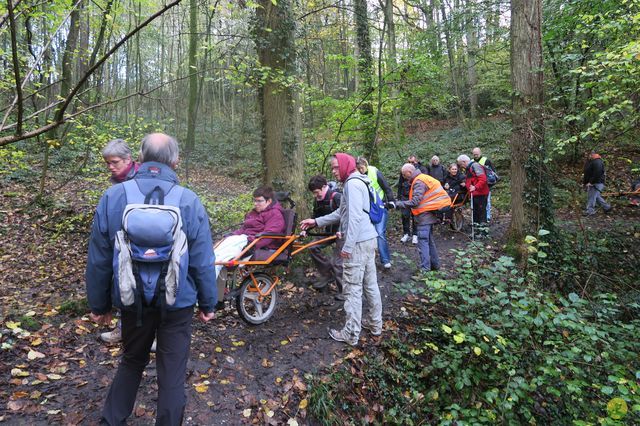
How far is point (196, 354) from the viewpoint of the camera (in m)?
4.21

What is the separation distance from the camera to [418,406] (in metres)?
4.34

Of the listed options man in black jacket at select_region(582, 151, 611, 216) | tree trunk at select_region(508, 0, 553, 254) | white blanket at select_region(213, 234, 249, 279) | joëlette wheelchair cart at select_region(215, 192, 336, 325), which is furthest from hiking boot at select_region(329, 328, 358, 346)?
man in black jacket at select_region(582, 151, 611, 216)

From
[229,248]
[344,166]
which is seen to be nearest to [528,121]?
[344,166]

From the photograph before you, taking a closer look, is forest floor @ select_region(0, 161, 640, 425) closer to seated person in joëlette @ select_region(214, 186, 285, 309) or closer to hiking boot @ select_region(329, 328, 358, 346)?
hiking boot @ select_region(329, 328, 358, 346)

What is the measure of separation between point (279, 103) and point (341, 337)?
12.8 feet

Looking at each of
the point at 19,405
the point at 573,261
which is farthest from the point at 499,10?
the point at 19,405

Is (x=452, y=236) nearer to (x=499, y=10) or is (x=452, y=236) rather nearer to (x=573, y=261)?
(x=573, y=261)

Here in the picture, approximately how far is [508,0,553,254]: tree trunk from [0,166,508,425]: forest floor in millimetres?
1987

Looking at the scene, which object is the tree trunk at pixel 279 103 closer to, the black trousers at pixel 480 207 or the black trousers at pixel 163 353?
the black trousers at pixel 163 353

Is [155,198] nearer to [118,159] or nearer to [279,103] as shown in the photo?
[118,159]

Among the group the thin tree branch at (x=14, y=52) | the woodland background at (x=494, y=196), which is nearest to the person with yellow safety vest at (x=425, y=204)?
the woodland background at (x=494, y=196)

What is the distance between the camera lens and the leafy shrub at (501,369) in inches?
154

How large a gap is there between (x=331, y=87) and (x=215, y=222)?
74.8ft

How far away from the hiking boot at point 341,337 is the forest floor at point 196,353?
0.20ft
